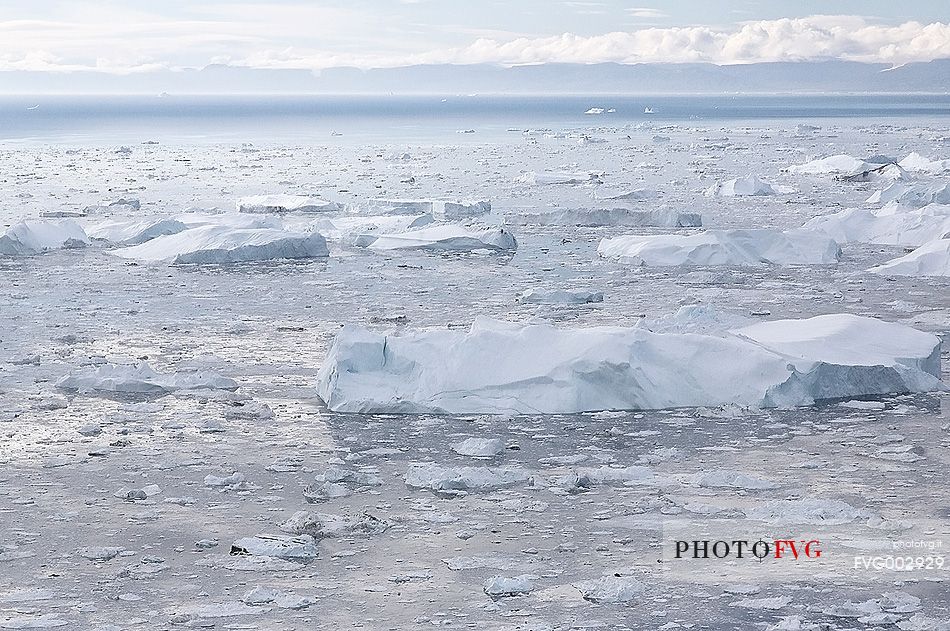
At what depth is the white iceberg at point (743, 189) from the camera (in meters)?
23.1

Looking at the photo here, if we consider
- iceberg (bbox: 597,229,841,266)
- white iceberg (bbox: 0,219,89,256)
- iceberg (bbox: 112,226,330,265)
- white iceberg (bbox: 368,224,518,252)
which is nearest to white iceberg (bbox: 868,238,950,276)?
iceberg (bbox: 597,229,841,266)

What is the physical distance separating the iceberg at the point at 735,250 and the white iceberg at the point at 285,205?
24.6ft

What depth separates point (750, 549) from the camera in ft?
16.6

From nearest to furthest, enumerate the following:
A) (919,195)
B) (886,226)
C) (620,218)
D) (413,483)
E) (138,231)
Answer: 1. (413,483)
2. (886,226)
3. (138,231)
4. (620,218)
5. (919,195)

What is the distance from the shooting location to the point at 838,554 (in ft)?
16.4

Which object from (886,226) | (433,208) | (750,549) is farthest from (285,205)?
(750,549)

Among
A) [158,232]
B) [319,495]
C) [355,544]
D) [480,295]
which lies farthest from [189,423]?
[158,232]

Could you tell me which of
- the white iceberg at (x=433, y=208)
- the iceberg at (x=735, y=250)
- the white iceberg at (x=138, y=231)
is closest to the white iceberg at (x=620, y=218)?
the white iceberg at (x=433, y=208)

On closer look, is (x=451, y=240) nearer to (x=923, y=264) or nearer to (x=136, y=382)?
(x=923, y=264)

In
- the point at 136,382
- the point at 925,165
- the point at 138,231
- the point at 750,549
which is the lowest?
the point at 750,549

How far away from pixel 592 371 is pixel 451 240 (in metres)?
8.37

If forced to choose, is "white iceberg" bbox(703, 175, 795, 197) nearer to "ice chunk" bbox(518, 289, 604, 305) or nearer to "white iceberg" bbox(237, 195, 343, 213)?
"white iceberg" bbox(237, 195, 343, 213)

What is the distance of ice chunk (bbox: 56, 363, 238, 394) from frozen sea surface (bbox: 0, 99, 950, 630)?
0.14 m

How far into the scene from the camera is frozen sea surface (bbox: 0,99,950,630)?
4531 millimetres
